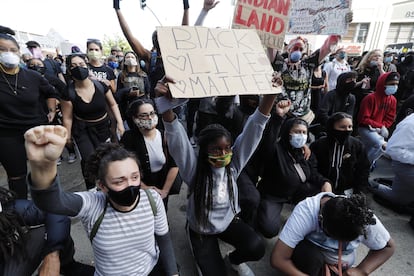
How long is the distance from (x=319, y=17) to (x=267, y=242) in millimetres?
2525

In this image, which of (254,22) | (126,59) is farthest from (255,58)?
(126,59)

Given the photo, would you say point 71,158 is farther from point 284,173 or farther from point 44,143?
point 44,143

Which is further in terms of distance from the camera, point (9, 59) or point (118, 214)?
point (9, 59)

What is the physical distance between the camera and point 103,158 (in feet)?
5.12

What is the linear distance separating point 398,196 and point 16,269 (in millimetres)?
4003

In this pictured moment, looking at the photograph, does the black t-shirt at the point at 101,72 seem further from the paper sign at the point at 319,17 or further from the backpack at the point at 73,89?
the paper sign at the point at 319,17

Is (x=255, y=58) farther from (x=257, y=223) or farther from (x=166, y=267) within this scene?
(x=257, y=223)

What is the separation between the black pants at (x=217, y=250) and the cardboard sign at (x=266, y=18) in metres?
1.56

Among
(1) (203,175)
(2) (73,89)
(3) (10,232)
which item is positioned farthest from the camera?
(2) (73,89)

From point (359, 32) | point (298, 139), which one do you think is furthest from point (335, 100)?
point (359, 32)

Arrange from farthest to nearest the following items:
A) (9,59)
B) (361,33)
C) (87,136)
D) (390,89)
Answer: (361,33)
(390,89)
(87,136)
(9,59)

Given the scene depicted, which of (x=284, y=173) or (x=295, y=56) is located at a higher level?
(x=295, y=56)

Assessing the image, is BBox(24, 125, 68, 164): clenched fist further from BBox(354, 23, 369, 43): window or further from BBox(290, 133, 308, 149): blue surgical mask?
BBox(354, 23, 369, 43): window

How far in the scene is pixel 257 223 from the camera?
2.72 m
